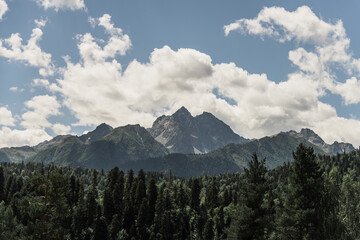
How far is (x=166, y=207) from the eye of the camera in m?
135

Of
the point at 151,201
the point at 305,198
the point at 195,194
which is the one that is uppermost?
the point at 305,198

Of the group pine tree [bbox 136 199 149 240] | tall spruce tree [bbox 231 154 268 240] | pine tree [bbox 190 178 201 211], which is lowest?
pine tree [bbox 136 199 149 240]

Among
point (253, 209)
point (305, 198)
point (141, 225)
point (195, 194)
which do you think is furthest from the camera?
point (195, 194)

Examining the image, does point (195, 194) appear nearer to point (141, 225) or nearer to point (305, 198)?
point (141, 225)

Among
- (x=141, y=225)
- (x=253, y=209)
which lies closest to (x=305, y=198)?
(x=253, y=209)

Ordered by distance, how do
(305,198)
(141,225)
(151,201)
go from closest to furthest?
(305,198), (141,225), (151,201)

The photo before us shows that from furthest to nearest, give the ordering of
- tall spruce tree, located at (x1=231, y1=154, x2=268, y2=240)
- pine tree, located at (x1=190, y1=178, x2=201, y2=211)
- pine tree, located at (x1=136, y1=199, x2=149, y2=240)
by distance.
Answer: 1. pine tree, located at (x1=190, y1=178, x2=201, y2=211)
2. pine tree, located at (x1=136, y1=199, x2=149, y2=240)
3. tall spruce tree, located at (x1=231, y1=154, x2=268, y2=240)

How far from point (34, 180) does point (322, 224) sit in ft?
108

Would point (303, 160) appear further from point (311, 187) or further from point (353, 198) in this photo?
point (353, 198)

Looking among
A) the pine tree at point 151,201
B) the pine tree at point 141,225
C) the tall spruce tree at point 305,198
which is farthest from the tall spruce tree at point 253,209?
the pine tree at point 151,201

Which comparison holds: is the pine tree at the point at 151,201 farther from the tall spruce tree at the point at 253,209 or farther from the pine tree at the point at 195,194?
the tall spruce tree at the point at 253,209

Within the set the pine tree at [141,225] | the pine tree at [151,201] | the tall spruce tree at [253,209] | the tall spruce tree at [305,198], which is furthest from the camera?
the pine tree at [151,201]

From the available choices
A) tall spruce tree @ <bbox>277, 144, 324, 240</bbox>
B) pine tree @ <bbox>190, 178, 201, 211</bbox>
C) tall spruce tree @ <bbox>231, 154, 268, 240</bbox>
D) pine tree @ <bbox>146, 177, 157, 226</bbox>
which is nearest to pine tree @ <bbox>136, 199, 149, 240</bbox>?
pine tree @ <bbox>146, 177, 157, 226</bbox>

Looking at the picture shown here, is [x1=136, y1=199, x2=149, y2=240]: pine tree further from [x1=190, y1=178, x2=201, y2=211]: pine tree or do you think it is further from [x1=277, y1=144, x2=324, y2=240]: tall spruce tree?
[x1=277, y1=144, x2=324, y2=240]: tall spruce tree
